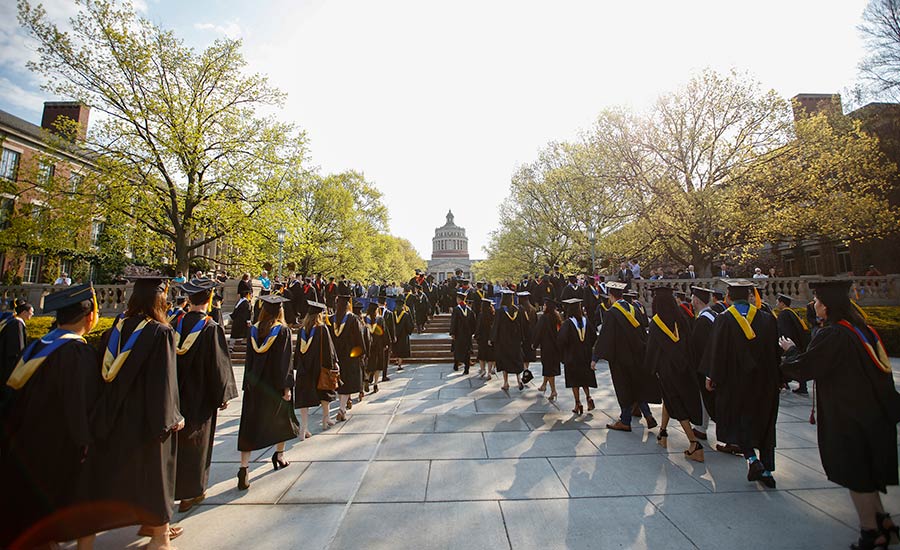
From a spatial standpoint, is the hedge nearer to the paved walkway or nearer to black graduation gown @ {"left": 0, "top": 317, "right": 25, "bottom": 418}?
black graduation gown @ {"left": 0, "top": 317, "right": 25, "bottom": 418}

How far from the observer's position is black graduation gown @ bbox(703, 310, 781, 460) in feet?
13.6

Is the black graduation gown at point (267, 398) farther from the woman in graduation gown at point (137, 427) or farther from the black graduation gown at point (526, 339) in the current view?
the black graduation gown at point (526, 339)

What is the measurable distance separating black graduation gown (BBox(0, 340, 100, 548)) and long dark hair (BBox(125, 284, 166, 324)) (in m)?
0.50

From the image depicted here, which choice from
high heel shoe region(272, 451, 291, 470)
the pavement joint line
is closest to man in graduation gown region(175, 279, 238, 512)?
high heel shoe region(272, 451, 291, 470)

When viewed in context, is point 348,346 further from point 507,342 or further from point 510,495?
point 510,495

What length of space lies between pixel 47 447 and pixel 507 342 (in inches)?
280

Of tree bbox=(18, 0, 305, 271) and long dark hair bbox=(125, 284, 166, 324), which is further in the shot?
tree bbox=(18, 0, 305, 271)

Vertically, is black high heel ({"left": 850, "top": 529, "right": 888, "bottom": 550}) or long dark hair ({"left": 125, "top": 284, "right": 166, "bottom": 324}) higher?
long dark hair ({"left": 125, "top": 284, "right": 166, "bottom": 324})

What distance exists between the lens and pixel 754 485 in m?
3.91

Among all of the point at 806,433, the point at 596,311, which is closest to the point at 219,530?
the point at 806,433

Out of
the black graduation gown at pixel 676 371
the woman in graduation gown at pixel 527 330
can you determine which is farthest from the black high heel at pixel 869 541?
the woman in graduation gown at pixel 527 330

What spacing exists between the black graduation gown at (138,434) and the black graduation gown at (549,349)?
624cm

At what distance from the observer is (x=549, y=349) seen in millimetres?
7734

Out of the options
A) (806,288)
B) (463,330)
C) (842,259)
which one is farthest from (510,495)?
(842,259)
